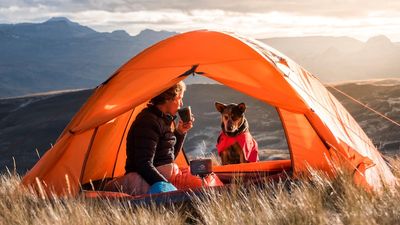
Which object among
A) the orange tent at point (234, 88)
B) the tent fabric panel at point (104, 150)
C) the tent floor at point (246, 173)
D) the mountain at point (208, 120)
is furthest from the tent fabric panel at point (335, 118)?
the mountain at point (208, 120)

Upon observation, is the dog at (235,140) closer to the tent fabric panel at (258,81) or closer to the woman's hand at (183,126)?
the woman's hand at (183,126)

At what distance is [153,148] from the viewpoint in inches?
223

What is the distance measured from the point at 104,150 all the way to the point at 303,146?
8.45ft

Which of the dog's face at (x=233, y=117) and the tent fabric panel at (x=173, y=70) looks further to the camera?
the dog's face at (x=233, y=117)

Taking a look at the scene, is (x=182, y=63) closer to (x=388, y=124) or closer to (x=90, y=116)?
(x=90, y=116)

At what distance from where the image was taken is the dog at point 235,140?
26.3 ft

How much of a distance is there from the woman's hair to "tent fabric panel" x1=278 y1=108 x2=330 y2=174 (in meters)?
1.42

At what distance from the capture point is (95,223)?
4.46m

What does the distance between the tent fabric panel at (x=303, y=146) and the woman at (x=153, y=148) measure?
1354mm

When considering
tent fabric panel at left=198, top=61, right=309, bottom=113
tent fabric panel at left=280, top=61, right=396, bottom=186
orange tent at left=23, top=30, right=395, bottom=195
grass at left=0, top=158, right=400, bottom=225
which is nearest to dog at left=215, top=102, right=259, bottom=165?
orange tent at left=23, top=30, right=395, bottom=195

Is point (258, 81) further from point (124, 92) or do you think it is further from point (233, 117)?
point (233, 117)

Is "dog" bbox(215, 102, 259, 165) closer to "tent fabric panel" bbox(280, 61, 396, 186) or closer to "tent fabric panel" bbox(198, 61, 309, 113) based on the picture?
"tent fabric panel" bbox(280, 61, 396, 186)

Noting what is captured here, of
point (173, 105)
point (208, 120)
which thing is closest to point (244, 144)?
point (173, 105)

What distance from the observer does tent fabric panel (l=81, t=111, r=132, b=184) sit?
698 centimetres
